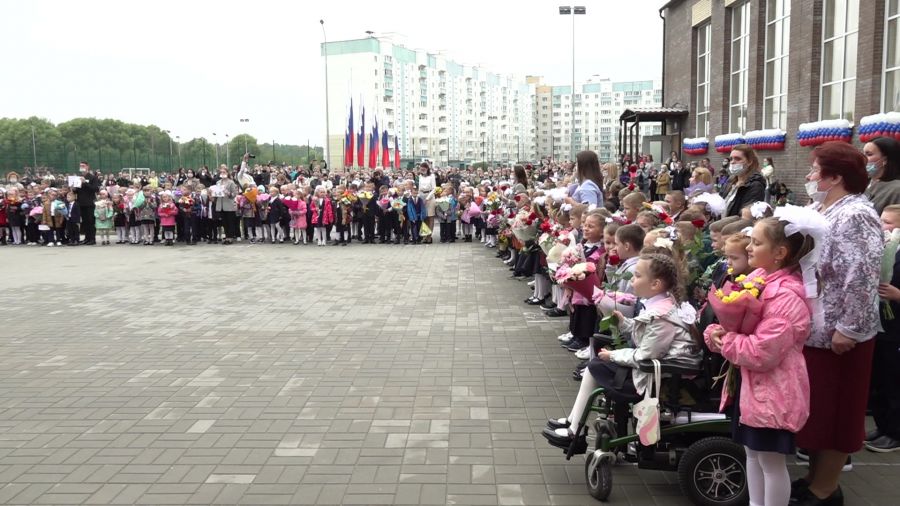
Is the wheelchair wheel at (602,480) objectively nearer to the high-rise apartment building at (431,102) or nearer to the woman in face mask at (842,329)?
the woman in face mask at (842,329)

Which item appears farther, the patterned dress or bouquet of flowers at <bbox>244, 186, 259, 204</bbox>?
bouquet of flowers at <bbox>244, 186, 259, 204</bbox>

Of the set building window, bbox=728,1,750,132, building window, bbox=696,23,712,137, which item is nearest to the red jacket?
building window, bbox=728,1,750,132

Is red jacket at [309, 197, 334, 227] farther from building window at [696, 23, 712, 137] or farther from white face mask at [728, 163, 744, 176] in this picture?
white face mask at [728, 163, 744, 176]

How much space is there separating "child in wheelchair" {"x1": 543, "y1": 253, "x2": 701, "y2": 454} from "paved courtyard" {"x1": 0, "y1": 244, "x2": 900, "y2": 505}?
40 cm

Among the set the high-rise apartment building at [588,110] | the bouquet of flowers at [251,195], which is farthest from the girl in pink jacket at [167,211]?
the high-rise apartment building at [588,110]

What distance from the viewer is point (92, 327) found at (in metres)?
9.65

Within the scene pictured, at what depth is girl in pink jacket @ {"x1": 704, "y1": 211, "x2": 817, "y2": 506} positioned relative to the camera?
361cm

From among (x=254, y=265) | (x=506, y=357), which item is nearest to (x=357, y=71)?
(x=254, y=265)

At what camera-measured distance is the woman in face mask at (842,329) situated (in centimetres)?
392

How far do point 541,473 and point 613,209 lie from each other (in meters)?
6.52

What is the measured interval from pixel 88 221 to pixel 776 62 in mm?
20519

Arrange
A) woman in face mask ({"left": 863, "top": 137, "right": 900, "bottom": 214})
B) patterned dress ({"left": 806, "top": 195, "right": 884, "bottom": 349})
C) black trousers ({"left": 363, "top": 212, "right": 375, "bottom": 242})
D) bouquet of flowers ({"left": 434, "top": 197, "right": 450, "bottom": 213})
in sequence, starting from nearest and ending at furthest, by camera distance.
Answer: patterned dress ({"left": 806, "top": 195, "right": 884, "bottom": 349})
woman in face mask ({"left": 863, "top": 137, "right": 900, "bottom": 214})
bouquet of flowers ({"left": 434, "top": 197, "right": 450, "bottom": 213})
black trousers ({"left": 363, "top": 212, "right": 375, "bottom": 242})

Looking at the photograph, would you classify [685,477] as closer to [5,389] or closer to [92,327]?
[5,389]

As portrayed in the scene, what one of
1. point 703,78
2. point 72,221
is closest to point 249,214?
point 72,221
